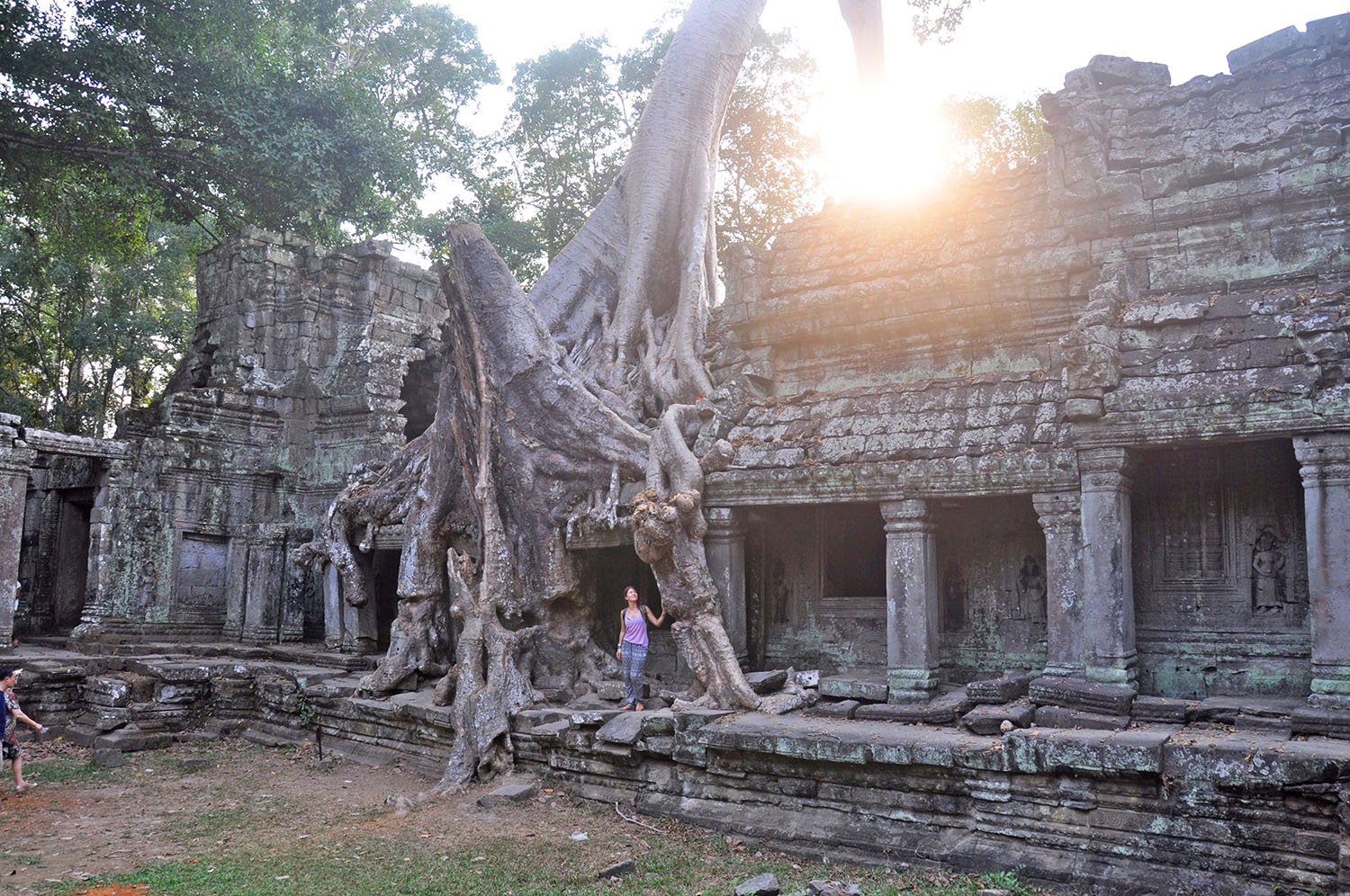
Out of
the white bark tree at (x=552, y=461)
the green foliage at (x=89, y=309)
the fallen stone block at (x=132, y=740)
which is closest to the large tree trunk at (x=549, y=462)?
the white bark tree at (x=552, y=461)

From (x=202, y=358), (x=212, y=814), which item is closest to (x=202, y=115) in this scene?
(x=202, y=358)

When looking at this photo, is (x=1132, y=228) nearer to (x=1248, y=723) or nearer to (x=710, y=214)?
(x=1248, y=723)

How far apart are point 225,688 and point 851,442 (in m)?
7.94

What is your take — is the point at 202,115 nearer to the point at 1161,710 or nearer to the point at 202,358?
the point at 202,358

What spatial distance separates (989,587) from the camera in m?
8.56

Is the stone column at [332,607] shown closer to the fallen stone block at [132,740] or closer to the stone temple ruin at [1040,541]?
the stone temple ruin at [1040,541]

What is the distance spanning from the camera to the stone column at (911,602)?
25.7ft

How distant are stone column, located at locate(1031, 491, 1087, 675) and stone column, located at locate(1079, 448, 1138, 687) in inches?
2.8

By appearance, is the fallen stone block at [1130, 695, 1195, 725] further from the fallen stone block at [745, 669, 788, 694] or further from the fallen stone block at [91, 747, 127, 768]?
the fallen stone block at [91, 747, 127, 768]

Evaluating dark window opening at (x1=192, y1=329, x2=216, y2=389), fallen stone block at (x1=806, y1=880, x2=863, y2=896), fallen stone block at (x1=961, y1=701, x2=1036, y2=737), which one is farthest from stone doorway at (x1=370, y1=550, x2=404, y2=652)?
fallen stone block at (x1=806, y1=880, x2=863, y2=896)

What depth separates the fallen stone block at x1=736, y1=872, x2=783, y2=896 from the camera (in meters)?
5.63

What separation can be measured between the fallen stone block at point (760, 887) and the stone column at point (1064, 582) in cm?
271

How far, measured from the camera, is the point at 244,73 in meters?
14.7

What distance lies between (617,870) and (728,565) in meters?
3.17
